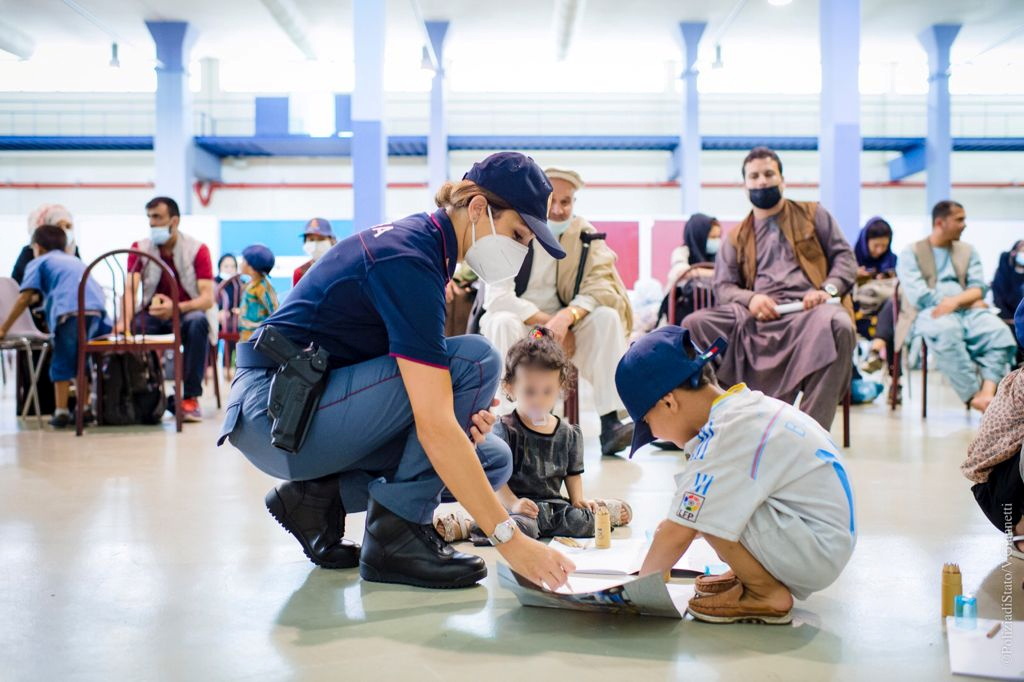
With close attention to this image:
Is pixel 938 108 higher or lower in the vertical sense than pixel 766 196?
higher

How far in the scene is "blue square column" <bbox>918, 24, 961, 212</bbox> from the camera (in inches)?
497

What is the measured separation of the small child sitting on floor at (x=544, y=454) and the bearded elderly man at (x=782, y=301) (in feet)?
4.52

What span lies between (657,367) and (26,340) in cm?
453

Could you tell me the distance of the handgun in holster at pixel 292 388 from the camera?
6.21 feet

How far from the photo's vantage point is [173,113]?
41.8ft

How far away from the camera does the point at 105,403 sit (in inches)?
200

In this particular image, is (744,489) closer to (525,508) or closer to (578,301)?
(525,508)

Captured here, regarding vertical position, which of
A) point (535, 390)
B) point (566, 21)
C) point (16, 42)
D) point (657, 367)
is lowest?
point (535, 390)

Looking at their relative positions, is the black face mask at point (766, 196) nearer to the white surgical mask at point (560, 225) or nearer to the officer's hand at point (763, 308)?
the officer's hand at point (763, 308)

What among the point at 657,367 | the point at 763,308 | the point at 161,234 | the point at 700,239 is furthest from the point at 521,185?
the point at 700,239

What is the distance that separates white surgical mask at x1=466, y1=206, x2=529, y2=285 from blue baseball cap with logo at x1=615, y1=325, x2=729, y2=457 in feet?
1.23

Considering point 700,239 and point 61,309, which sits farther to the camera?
point 700,239

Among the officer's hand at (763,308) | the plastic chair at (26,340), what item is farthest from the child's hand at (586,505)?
the plastic chair at (26,340)

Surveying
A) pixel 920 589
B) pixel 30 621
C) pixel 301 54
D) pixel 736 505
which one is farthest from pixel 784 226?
pixel 301 54
